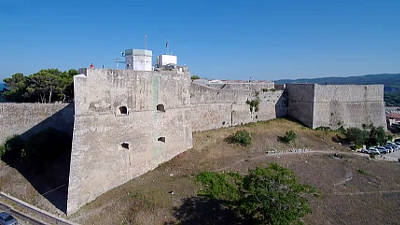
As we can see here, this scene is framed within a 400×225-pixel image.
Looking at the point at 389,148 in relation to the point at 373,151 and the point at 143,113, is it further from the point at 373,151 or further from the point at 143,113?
the point at 143,113

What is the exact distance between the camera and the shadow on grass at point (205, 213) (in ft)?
34.6

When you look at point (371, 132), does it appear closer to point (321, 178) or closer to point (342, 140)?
point (342, 140)

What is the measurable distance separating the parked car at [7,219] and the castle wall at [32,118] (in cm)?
643

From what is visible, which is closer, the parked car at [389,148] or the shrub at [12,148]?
the shrub at [12,148]

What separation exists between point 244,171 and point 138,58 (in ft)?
32.5

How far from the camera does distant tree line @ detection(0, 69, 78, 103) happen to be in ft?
68.2

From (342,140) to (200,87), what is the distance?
13.0 metres

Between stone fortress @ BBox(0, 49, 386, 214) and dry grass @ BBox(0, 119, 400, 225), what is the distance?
0.93m

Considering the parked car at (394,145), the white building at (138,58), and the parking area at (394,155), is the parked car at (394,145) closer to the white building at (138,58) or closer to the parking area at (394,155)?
the parking area at (394,155)

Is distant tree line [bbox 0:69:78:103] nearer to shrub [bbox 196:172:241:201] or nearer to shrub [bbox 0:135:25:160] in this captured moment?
shrub [bbox 0:135:25:160]

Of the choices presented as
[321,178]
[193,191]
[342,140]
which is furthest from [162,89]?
[342,140]

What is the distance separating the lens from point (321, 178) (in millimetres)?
14555

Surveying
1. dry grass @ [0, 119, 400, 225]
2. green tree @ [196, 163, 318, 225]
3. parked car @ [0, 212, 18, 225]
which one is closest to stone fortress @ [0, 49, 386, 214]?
→ dry grass @ [0, 119, 400, 225]

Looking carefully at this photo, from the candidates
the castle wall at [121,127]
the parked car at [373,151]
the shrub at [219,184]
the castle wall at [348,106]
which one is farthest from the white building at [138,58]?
the parked car at [373,151]
